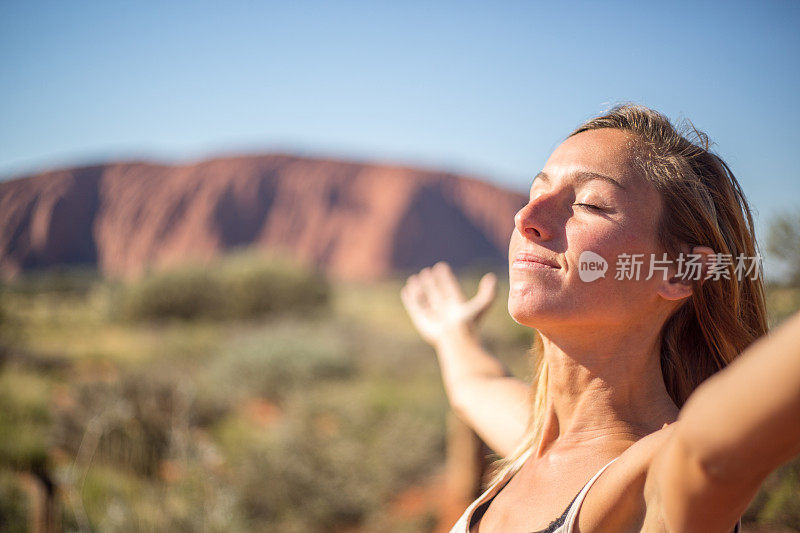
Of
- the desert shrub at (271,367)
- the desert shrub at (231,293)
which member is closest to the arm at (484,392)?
the desert shrub at (271,367)

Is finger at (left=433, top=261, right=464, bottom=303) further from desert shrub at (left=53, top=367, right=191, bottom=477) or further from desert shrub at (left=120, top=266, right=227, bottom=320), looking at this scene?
desert shrub at (left=120, top=266, right=227, bottom=320)

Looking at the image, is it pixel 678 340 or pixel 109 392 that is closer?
pixel 678 340

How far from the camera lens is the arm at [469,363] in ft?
6.14

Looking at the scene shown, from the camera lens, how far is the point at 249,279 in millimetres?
20969

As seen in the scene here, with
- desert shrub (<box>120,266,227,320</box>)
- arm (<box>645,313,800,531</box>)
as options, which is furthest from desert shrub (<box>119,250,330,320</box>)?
arm (<box>645,313,800,531</box>)

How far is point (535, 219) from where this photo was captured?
1.27 m

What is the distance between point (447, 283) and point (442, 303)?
10 centimetres

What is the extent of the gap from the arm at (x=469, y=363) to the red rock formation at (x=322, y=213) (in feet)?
151

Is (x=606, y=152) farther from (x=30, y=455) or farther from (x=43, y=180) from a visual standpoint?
(x=43, y=180)

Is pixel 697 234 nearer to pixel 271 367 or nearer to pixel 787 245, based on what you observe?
pixel 787 245

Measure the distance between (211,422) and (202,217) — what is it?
53974 millimetres

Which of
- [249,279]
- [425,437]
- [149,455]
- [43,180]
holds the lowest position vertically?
[249,279]

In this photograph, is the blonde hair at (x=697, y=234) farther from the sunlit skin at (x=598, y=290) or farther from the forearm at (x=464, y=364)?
the forearm at (x=464, y=364)

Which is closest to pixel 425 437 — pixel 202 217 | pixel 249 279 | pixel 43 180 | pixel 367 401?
pixel 367 401
